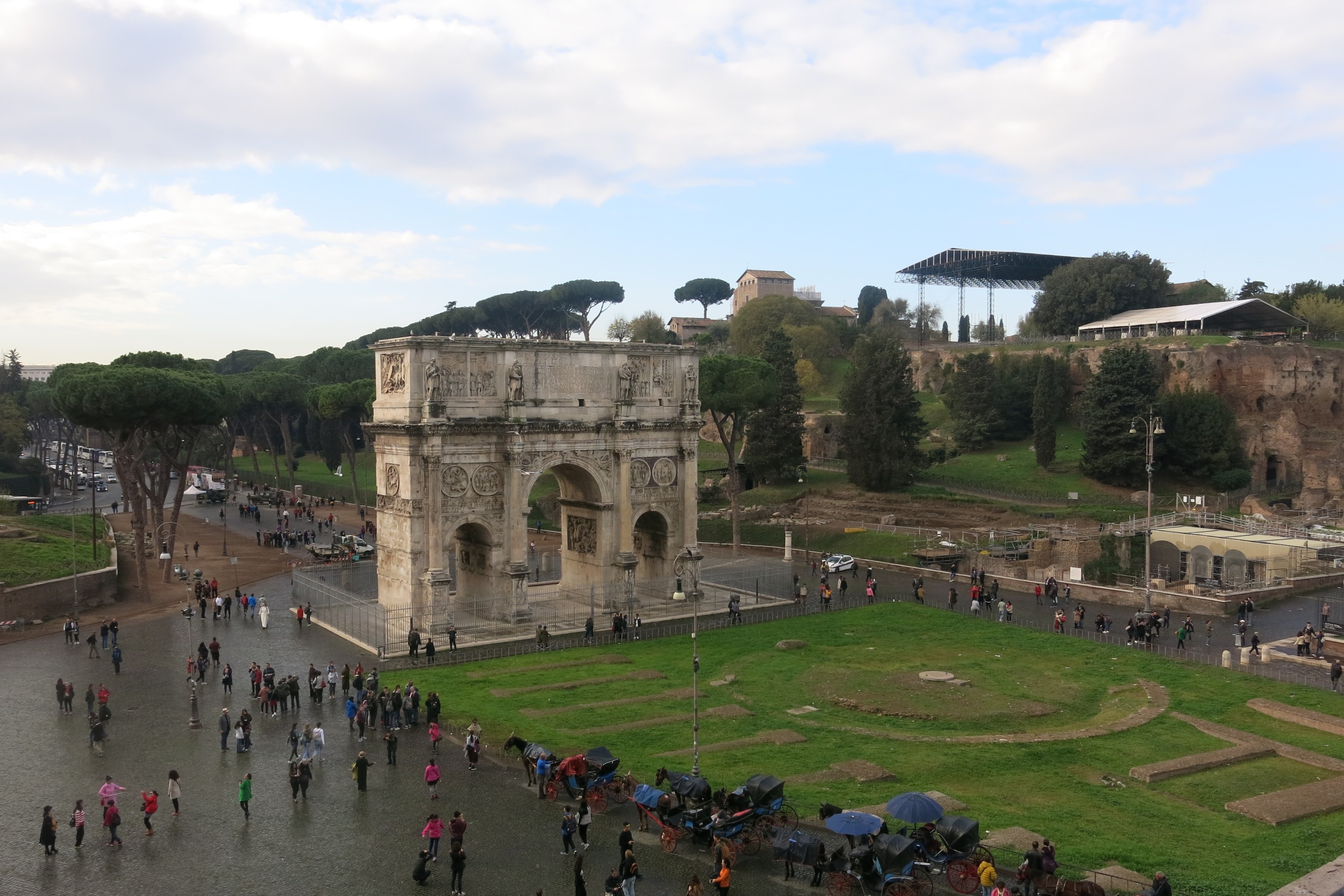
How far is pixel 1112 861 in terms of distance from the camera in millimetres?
19422

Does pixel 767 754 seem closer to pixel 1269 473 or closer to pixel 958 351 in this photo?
pixel 1269 473

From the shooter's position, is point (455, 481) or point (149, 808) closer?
point (149, 808)

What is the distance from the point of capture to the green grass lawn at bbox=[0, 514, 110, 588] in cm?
4488

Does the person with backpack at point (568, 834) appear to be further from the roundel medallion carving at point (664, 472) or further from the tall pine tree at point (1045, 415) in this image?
the tall pine tree at point (1045, 415)

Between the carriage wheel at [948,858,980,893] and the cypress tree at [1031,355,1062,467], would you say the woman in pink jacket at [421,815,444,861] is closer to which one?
the carriage wheel at [948,858,980,893]

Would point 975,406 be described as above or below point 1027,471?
above

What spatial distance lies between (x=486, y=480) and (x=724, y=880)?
26.1 meters

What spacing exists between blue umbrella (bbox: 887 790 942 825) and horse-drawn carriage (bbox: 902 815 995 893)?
21 centimetres

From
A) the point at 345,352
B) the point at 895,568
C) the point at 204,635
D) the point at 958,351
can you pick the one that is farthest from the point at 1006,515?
the point at 345,352

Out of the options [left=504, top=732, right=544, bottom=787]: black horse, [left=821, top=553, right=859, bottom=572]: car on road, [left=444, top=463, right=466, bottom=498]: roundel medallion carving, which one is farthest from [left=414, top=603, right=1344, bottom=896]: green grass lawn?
[left=821, top=553, right=859, bottom=572]: car on road

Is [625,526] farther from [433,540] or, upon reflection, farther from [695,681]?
[695,681]

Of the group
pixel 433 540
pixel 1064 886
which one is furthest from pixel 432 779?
pixel 433 540

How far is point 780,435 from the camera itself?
71062 millimetres

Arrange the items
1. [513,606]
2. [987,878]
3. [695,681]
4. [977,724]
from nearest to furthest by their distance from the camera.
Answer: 1. [987,878]
2. [695,681]
3. [977,724]
4. [513,606]
